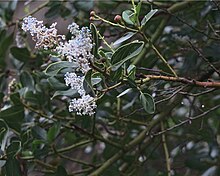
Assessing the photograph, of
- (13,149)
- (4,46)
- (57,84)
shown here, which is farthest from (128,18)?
(4,46)

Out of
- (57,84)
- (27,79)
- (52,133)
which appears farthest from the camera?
(27,79)

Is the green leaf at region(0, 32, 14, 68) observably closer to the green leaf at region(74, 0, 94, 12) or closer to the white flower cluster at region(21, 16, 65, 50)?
the green leaf at region(74, 0, 94, 12)

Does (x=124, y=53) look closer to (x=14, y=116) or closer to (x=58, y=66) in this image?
(x=58, y=66)

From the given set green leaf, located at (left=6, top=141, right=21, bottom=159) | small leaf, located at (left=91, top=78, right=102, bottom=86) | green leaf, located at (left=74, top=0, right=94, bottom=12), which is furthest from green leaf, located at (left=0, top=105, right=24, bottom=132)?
small leaf, located at (left=91, top=78, right=102, bottom=86)

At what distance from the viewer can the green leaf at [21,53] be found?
115cm

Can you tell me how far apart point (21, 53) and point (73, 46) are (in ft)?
1.81

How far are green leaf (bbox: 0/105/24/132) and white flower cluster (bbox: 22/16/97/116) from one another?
345mm

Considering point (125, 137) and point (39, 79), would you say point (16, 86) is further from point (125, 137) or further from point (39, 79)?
point (125, 137)

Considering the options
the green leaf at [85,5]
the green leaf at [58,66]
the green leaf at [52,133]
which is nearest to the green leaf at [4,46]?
the green leaf at [85,5]

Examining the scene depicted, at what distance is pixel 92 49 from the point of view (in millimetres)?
661

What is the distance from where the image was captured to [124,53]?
66cm

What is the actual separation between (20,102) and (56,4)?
10.1 inches

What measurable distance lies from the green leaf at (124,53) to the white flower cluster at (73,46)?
35mm

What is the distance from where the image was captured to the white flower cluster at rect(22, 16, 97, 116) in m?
0.63
